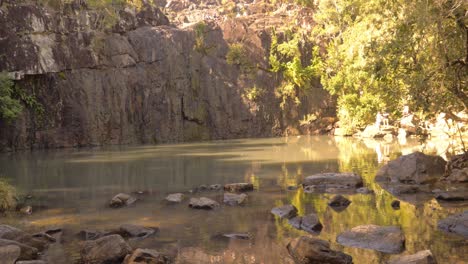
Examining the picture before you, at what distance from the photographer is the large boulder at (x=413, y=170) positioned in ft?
50.6

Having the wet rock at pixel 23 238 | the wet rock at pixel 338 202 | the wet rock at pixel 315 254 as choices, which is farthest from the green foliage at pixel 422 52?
the wet rock at pixel 23 238

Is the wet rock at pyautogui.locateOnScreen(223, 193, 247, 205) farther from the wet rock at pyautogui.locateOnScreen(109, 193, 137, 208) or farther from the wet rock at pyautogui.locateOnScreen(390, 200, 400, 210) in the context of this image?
the wet rock at pyautogui.locateOnScreen(390, 200, 400, 210)

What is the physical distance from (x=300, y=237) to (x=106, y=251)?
3.02m

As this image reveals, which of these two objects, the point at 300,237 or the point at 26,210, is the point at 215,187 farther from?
the point at 300,237

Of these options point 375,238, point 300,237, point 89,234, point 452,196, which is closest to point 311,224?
point 375,238

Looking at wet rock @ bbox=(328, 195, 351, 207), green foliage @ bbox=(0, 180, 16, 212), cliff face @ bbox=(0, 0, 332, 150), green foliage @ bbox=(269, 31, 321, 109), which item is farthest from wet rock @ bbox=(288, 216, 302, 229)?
green foliage @ bbox=(269, 31, 321, 109)

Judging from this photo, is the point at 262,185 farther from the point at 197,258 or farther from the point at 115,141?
the point at 115,141

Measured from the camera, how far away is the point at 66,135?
41.1m

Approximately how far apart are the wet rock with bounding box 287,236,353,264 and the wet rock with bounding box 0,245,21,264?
4115 millimetres

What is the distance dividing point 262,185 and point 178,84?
32.8m

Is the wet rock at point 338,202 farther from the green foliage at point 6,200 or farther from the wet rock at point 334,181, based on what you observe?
the green foliage at point 6,200

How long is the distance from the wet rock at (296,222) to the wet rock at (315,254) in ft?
6.10

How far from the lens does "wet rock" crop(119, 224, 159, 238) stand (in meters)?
9.12

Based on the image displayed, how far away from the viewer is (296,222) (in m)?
9.57
